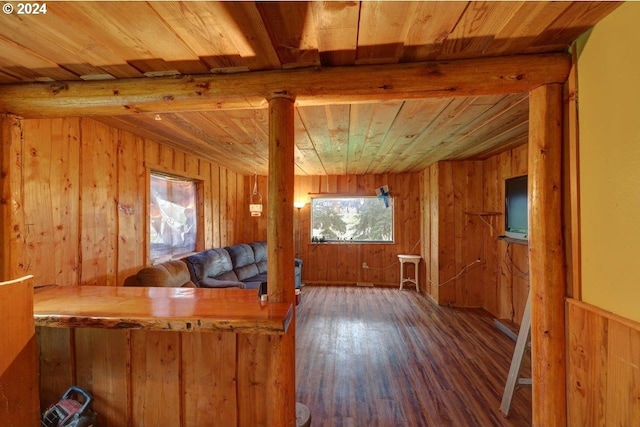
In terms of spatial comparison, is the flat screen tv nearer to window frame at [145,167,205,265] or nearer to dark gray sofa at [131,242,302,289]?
dark gray sofa at [131,242,302,289]

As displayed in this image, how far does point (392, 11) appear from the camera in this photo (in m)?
1.01

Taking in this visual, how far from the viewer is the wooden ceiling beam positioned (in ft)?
4.32

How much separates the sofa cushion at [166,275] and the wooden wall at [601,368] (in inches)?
129

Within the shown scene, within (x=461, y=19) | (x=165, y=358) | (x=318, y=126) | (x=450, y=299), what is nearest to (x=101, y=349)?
(x=165, y=358)

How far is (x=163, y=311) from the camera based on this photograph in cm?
136

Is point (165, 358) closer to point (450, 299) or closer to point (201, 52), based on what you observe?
point (201, 52)

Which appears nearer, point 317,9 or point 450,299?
point 317,9

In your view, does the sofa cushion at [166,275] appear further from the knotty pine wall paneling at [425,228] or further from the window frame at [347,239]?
the knotty pine wall paneling at [425,228]

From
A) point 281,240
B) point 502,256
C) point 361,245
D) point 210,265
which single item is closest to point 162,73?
point 281,240

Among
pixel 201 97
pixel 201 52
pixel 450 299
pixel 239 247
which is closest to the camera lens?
pixel 201 52

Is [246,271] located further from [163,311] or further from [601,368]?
[601,368]

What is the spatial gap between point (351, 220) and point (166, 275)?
388 centimetres

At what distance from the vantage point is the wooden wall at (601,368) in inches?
39.7

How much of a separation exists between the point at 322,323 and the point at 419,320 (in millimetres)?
1412
